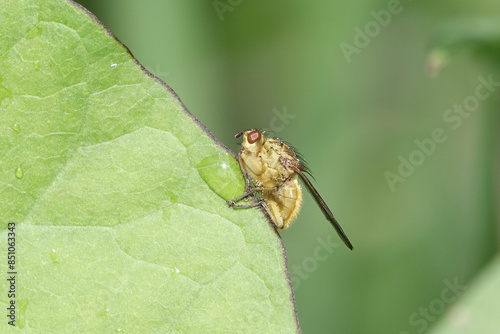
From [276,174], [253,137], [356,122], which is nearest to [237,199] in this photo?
[253,137]

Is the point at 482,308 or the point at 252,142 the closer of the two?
the point at 482,308

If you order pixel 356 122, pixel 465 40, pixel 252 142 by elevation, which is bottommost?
pixel 356 122

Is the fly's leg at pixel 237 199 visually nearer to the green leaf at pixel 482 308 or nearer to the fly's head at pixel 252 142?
the green leaf at pixel 482 308

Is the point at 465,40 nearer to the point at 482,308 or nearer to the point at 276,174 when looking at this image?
the point at 276,174

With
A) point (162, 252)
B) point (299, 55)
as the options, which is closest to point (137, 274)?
point (162, 252)

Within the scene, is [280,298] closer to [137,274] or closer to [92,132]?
[137,274]

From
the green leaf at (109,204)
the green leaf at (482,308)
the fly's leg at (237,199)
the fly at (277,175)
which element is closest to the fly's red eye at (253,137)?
the fly at (277,175)
